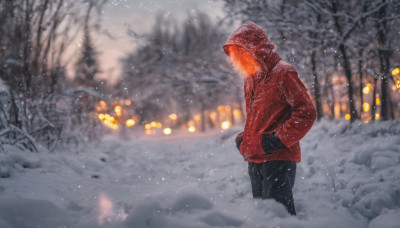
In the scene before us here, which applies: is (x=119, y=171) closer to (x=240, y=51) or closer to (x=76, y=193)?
(x=76, y=193)

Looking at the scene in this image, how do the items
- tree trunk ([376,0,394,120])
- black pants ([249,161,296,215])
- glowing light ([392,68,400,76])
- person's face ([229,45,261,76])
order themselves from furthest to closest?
tree trunk ([376,0,394,120]) < glowing light ([392,68,400,76]) < person's face ([229,45,261,76]) < black pants ([249,161,296,215])

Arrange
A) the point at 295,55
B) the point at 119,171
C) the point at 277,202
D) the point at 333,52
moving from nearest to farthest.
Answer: the point at 277,202
the point at 119,171
the point at 333,52
the point at 295,55

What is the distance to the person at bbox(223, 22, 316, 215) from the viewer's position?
2.30 metres

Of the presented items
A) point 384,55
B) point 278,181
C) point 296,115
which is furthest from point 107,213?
point 384,55

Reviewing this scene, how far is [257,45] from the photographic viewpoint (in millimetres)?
2578

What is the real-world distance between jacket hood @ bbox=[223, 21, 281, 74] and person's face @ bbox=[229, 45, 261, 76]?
0.08m

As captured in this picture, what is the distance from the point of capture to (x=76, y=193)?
128 inches

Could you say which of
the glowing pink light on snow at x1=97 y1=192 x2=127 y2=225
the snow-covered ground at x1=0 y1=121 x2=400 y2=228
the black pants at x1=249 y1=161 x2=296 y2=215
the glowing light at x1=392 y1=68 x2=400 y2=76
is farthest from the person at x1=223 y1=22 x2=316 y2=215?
the glowing light at x1=392 y1=68 x2=400 y2=76

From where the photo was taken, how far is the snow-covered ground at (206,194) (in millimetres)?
2314

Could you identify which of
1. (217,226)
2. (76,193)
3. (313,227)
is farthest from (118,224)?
(313,227)

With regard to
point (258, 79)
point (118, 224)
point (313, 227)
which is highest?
point (258, 79)

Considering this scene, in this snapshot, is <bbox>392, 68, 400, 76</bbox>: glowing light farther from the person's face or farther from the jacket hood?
the jacket hood

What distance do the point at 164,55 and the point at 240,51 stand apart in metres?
15.1

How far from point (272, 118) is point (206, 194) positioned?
1.21 meters
